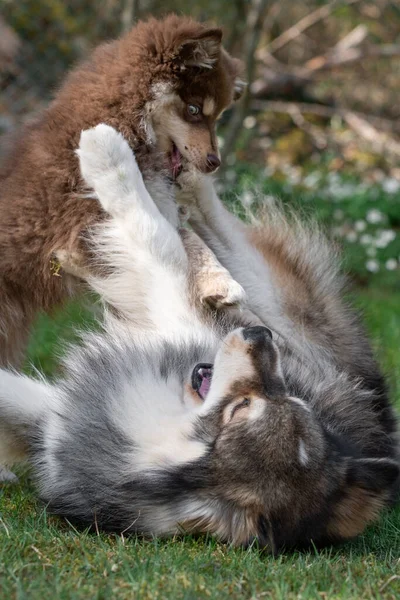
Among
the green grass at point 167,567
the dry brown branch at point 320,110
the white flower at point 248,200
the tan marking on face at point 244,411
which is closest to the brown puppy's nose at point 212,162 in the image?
the white flower at point 248,200

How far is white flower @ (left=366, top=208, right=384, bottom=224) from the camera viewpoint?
8.31 m

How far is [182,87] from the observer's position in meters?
4.02

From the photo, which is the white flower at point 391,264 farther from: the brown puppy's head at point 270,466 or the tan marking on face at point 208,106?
the brown puppy's head at point 270,466

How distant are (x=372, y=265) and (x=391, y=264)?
19cm

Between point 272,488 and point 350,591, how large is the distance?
1.68 ft

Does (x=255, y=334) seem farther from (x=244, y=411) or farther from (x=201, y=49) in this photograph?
(x=201, y=49)

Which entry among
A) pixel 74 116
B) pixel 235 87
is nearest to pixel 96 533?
pixel 74 116

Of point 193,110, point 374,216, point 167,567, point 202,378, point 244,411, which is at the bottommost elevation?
point 374,216

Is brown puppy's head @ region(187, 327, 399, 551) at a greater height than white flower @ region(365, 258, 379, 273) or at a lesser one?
greater

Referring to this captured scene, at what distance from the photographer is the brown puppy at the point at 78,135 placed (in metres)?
3.87

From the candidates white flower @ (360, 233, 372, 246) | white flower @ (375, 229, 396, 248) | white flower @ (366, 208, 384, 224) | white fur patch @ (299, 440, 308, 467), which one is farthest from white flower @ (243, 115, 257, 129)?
white fur patch @ (299, 440, 308, 467)

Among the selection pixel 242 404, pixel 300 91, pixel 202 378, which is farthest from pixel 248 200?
pixel 300 91

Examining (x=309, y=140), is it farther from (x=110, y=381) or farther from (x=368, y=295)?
(x=110, y=381)

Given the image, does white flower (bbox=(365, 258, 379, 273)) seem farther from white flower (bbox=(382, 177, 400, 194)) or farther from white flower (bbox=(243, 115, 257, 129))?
white flower (bbox=(243, 115, 257, 129))
